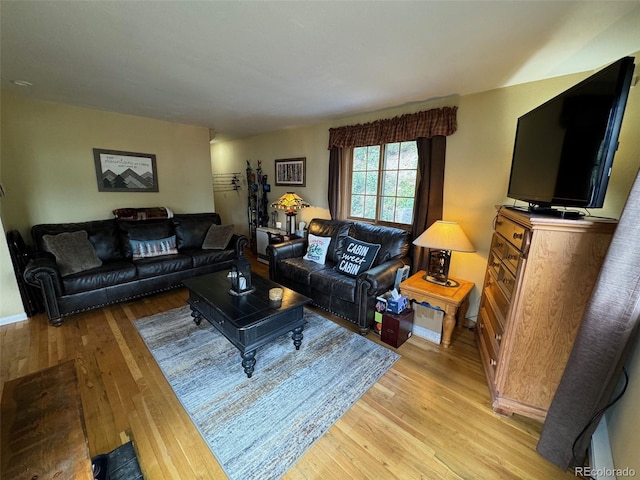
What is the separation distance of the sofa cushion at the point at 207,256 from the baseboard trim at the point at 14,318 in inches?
62.4

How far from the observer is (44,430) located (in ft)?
3.29

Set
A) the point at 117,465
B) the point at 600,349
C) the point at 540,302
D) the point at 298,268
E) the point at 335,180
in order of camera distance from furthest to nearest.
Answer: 1. the point at 335,180
2. the point at 298,268
3. the point at 540,302
4. the point at 117,465
5. the point at 600,349

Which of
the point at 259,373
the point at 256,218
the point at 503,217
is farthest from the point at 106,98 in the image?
the point at 503,217

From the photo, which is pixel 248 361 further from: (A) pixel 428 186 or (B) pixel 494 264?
(A) pixel 428 186

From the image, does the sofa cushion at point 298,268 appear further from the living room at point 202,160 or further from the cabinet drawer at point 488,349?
the cabinet drawer at point 488,349

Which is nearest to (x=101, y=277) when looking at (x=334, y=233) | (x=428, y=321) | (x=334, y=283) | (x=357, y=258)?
(x=334, y=283)

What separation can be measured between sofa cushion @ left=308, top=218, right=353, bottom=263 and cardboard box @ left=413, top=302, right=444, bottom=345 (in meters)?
1.07

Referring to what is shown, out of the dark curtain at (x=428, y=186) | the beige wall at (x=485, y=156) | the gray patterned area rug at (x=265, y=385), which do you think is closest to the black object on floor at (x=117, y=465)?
the gray patterned area rug at (x=265, y=385)

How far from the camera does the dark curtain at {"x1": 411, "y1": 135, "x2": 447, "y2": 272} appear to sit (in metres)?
2.65

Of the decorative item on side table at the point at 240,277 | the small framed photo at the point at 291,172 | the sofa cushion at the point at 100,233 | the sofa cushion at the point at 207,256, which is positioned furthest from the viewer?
the small framed photo at the point at 291,172

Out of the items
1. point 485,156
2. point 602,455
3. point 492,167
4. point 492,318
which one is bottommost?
point 602,455

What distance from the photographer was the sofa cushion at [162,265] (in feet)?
9.67

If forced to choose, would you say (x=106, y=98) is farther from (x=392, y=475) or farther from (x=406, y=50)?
(x=392, y=475)

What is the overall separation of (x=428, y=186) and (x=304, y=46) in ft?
6.01
